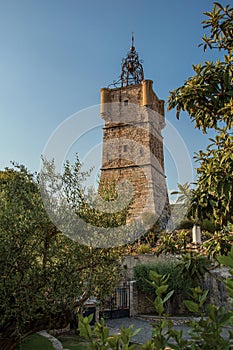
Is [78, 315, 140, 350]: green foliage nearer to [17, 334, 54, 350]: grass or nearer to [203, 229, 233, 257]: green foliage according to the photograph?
[203, 229, 233, 257]: green foliage

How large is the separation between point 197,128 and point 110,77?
113ft

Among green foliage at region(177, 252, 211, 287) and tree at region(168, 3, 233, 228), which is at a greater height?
tree at region(168, 3, 233, 228)

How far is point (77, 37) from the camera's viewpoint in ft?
39.8

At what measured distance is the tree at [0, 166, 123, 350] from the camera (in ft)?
20.9

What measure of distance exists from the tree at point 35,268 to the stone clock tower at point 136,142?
85.5 ft

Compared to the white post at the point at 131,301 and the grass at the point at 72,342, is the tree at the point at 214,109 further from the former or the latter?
the white post at the point at 131,301

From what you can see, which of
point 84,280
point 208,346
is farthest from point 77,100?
point 208,346

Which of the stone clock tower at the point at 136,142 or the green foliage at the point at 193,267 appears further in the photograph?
the stone clock tower at the point at 136,142

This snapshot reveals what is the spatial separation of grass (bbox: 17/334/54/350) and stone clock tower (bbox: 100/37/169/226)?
22.4 meters

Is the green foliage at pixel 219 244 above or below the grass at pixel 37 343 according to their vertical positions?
above

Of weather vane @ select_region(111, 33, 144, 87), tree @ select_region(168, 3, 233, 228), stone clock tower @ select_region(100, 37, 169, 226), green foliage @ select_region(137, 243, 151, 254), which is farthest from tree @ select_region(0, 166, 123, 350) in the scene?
weather vane @ select_region(111, 33, 144, 87)

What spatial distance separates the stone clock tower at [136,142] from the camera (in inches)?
1362

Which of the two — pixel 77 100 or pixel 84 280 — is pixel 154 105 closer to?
pixel 77 100

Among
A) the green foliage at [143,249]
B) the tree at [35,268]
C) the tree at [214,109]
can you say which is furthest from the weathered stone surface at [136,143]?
the tree at [214,109]
